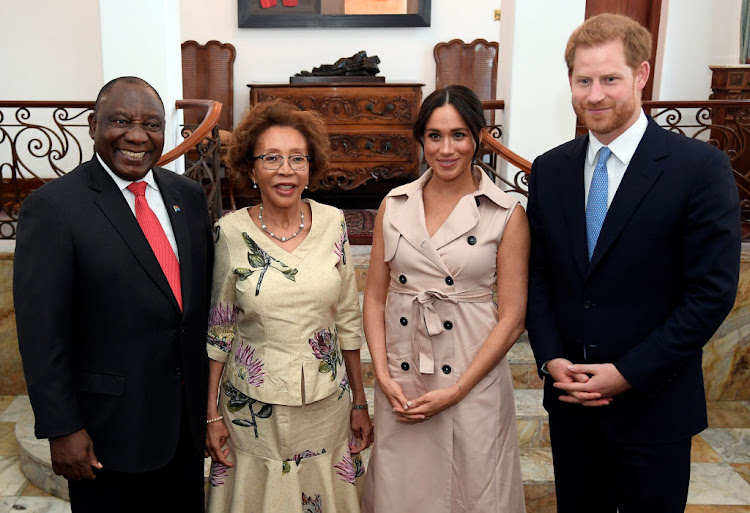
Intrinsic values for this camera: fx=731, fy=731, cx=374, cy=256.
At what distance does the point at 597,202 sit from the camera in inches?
78.8

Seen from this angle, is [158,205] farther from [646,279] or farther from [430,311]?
[646,279]

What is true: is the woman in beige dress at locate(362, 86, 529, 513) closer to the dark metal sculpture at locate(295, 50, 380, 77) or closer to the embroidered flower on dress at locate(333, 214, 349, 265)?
the embroidered flower on dress at locate(333, 214, 349, 265)

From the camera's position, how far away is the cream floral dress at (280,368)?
2.17 m

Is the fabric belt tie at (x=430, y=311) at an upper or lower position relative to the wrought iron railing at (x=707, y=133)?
lower

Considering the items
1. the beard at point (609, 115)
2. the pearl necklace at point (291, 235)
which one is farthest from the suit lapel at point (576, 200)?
the pearl necklace at point (291, 235)

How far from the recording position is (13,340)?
191 inches

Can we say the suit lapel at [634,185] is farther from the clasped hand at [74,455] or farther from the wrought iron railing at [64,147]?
the wrought iron railing at [64,147]

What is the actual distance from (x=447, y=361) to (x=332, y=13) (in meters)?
6.67

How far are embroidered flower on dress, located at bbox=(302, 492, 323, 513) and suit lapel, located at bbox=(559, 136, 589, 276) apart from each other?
1073mm

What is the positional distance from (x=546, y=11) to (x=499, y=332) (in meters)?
3.60

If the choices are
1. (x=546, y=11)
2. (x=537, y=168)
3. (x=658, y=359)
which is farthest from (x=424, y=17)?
(x=658, y=359)

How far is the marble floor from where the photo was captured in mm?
3594

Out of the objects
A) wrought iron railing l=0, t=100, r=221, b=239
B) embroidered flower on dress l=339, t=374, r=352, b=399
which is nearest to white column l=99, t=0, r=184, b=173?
wrought iron railing l=0, t=100, r=221, b=239

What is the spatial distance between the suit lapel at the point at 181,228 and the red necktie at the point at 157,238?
2cm
